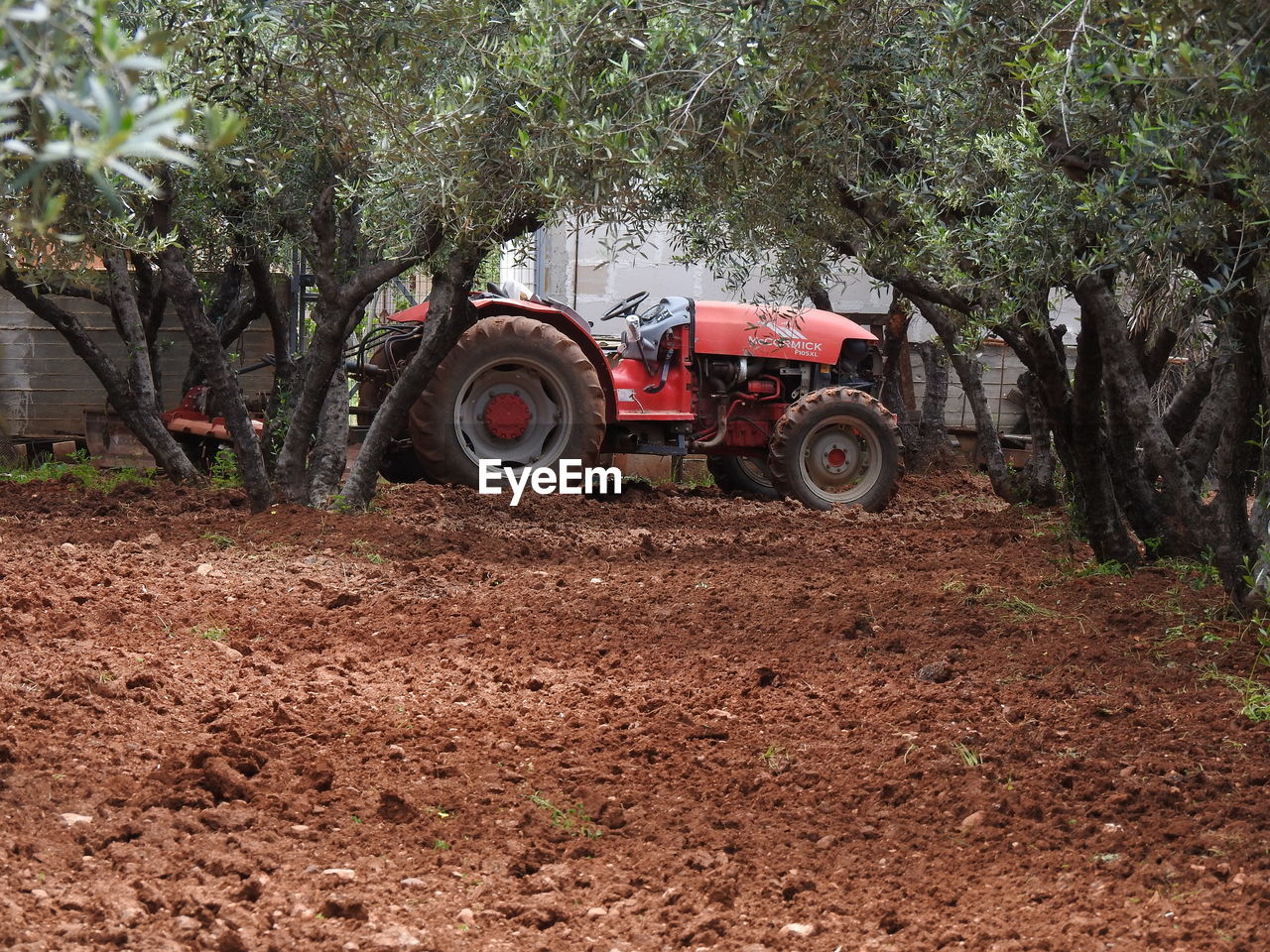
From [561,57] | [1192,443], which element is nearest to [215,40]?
[561,57]

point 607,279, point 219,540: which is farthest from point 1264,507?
point 607,279

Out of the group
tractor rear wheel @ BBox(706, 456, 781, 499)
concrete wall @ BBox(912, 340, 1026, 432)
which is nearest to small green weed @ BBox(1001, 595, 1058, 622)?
tractor rear wheel @ BBox(706, 456, 781, 499)

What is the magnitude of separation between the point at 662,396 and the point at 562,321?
0.99 meters

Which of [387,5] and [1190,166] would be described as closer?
[1190,166]

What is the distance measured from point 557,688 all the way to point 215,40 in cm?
256

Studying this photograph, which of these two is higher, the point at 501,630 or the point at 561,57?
the point at 561,57

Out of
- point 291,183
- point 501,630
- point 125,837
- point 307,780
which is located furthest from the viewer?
point 291,183

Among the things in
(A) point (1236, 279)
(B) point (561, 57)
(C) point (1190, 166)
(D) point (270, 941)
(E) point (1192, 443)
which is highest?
(B) point (561, 57)

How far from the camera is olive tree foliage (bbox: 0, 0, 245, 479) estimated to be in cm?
137

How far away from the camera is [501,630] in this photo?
5.23 meters

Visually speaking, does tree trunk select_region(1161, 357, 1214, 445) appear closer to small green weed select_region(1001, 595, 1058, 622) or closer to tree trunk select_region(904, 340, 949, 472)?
small green weed select_region(1001, 595, 1058, 622)

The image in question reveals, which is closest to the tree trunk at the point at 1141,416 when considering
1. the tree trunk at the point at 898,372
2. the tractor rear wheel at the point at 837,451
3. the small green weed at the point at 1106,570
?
the small green weed at the point at 1106,570

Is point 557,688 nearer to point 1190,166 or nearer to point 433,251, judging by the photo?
point 1190,166

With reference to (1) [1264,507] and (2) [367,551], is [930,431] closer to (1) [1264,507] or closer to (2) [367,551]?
(2) [367,551]
